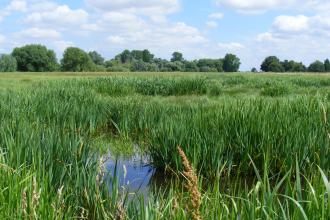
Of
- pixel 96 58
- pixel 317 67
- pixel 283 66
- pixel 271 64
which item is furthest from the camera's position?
pixel 96 58

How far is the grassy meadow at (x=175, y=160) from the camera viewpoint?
2941 millimetres

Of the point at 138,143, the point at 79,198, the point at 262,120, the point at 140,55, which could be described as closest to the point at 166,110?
the point at 138,143

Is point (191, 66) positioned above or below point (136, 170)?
above

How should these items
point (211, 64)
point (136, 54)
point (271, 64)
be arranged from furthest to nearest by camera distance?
point (136, 54) < point (211, 64) < point (271, 64)

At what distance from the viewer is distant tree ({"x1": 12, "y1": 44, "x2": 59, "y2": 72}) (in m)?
99.8

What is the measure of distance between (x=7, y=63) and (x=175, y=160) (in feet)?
294

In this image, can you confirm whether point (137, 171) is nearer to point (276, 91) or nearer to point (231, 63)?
point (276, 91)

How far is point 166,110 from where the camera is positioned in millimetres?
9500

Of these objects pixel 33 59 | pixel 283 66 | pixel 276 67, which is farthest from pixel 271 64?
pixel 33 59

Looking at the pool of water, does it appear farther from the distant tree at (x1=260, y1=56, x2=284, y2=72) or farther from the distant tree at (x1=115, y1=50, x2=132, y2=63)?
the distant tree at (x1=115, y1=50, x2=132, y2=63)

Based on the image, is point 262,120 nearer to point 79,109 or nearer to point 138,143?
point 138,143

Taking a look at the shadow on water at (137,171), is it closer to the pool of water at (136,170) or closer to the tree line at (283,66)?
the pool of water at (136,170)

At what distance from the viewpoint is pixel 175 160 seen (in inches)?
232

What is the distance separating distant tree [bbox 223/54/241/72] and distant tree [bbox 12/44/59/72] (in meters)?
43.2
